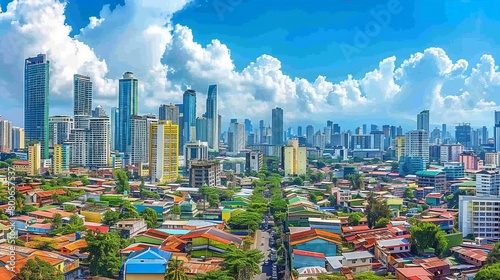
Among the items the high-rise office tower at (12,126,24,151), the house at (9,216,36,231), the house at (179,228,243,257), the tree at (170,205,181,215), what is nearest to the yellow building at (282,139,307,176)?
the tree at (170,205,181,215)

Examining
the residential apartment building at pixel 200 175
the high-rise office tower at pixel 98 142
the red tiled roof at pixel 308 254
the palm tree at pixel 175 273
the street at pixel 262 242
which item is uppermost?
the high-rise office tower at pixel 98 142

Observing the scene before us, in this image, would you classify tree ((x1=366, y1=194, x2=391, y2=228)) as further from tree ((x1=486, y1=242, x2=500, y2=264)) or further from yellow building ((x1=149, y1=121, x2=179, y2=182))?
yellow building ((x1=149, y1=121, x2=179, y2=182))

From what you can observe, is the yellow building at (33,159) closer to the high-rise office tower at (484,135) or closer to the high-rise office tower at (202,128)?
the high-rise office tower at (202,128)

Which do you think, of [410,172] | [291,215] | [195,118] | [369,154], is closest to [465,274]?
[291,215]

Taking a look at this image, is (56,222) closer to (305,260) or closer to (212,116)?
(305,260)

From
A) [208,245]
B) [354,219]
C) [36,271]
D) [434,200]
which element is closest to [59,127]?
[434,200]

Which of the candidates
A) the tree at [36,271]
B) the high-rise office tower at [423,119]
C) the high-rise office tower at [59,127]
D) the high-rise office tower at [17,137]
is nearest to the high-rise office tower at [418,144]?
the high-rise office tower at [423,119]
